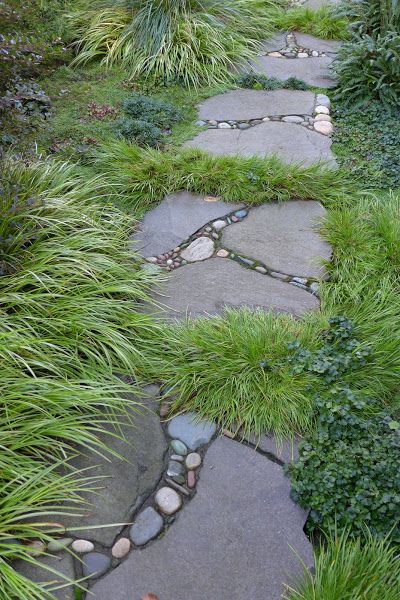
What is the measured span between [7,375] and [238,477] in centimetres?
95

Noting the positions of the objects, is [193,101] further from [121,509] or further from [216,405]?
[121,509]

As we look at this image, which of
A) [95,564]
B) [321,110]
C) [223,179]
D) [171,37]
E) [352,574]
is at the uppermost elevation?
[171,37]

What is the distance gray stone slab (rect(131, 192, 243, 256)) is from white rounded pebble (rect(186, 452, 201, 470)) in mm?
1271

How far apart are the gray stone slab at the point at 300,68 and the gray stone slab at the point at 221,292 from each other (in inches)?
91.0

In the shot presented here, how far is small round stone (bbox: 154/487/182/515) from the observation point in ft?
6.84

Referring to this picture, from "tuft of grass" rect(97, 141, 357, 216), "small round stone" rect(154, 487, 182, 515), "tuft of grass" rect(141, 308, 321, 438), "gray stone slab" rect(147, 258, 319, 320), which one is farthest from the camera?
"tuft of grass" rect(97, 141, 357, 216)

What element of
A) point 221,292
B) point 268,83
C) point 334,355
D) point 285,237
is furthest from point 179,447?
point 268,83

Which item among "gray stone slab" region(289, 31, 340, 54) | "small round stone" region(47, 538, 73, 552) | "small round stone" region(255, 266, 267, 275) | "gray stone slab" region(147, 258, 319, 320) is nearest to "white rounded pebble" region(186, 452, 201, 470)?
"small round stone" region(47, 538, 73, 552)

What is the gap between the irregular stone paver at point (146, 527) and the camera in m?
2.00

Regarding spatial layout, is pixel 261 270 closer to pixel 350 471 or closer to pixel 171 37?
pixel 350 471

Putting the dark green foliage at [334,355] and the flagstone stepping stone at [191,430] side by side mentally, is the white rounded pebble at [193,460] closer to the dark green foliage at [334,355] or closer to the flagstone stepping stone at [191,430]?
the flagstone stepping stone at [191,430]

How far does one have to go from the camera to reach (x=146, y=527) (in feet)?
6.66

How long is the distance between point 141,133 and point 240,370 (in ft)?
6.87

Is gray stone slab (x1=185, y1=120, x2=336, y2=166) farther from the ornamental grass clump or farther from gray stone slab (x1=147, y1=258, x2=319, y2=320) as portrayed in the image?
gray stone slab (x1=147, y1=258, x2=319, y2=320)
